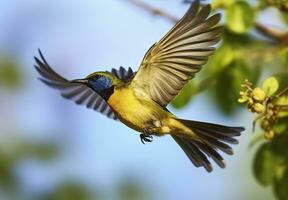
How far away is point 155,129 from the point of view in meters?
2.67

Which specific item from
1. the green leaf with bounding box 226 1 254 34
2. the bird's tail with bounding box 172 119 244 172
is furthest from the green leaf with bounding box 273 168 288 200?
the green leaf with bounding box 226 1 254 34

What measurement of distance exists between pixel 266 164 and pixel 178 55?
0.63 metres

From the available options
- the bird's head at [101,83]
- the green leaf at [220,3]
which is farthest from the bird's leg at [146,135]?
the green leaf at [220,3]

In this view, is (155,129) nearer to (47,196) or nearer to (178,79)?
(178,79)

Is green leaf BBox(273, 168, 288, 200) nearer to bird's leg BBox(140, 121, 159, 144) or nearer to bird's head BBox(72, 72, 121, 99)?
bird's leg BBox(140, 121, 159, 144)

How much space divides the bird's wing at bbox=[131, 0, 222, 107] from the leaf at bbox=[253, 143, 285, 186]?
18.7 inches

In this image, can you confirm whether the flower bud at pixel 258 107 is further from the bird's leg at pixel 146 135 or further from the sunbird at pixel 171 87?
the bird's leg at pixel 146 135

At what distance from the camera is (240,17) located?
2.82 meters

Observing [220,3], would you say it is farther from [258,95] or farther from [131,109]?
[258,95]

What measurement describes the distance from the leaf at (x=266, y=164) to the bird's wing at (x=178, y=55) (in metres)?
0.47

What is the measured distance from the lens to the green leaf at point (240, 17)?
2.83 m

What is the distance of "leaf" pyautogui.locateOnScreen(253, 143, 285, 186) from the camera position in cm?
282

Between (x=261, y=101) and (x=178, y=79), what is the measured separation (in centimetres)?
40

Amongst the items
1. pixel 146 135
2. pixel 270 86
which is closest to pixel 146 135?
pixel 146 135
